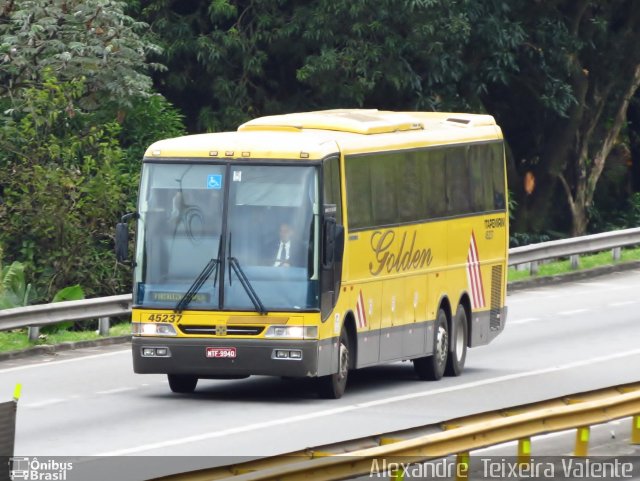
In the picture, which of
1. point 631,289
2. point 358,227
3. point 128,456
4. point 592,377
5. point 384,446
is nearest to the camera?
point 384,446

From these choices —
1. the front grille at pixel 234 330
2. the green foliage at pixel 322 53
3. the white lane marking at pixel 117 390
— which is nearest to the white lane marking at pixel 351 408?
the front grille at pixel 234 330

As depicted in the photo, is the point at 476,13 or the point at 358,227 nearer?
the point at 358,227

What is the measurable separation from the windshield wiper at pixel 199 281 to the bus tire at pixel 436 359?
4094 millimetres

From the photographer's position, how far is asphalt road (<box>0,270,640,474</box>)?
17.5 metres

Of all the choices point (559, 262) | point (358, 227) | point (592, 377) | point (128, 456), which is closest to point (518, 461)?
point (128, 456)

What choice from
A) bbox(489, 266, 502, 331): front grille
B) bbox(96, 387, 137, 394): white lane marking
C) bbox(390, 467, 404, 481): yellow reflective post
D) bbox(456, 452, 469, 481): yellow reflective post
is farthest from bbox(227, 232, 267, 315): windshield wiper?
bbox(390, 467, 404, 481): yellow reflective post

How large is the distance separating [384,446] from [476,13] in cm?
2666

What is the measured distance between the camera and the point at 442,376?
23781 millimetres

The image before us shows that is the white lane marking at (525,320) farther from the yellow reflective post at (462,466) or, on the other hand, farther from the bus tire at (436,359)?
the yellow reflective post at (462,466)

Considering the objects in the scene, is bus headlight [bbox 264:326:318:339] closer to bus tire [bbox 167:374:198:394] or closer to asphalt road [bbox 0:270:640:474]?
asphalt road [bbox 0:270:640:474]

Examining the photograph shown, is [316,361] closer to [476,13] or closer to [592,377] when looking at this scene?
[592,377]

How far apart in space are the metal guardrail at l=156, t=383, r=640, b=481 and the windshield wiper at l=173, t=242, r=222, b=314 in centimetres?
548

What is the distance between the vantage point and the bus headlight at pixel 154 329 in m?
20.3

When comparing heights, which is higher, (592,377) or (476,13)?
(476,13)
